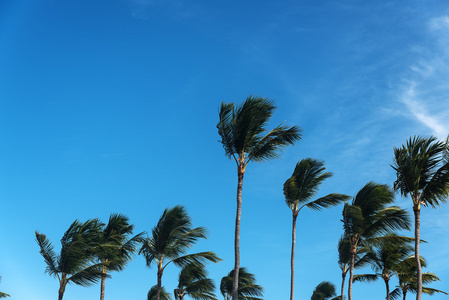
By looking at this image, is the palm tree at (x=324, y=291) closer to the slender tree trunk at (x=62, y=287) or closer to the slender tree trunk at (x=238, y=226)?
the slender tree trunk at (x=238, y=226)

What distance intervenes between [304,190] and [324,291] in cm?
3284

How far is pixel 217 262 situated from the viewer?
1094 inches

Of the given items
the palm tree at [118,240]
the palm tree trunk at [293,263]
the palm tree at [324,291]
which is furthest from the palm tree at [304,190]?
the palm tree at [324,291]

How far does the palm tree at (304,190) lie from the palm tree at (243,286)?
16.8 metres

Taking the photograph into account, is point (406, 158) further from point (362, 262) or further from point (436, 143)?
point (362, 262)

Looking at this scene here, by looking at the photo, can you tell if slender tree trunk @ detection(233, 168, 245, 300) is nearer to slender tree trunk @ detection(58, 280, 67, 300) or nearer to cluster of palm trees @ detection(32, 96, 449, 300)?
cluster of palm trees @ detection(32, 96, 449, 300)

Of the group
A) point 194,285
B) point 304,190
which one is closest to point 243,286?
point 194,285

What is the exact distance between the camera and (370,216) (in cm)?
2811

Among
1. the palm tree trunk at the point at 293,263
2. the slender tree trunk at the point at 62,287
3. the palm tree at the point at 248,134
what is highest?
the palm tree at the point at 248,134

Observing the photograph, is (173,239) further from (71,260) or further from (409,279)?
(409,279)

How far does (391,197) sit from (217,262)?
10988mm

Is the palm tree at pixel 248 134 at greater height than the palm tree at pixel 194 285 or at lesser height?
greater

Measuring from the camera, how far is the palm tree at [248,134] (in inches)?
941

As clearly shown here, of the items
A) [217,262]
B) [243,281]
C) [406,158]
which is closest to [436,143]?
[406,158]
